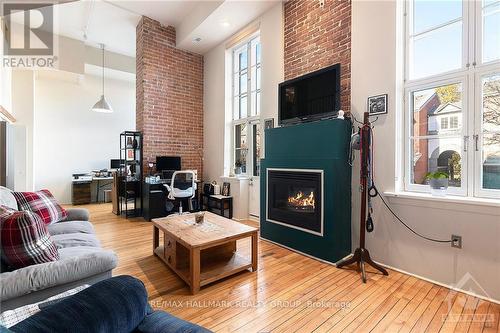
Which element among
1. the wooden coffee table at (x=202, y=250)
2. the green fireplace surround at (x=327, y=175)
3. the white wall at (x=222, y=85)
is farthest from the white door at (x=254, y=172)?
A: the wooden coffee table at (x=202, y=250)

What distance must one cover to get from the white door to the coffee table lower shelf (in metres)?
2.00

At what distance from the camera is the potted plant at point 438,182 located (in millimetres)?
2359

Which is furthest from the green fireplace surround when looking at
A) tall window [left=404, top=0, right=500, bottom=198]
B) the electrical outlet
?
the electrical outlet

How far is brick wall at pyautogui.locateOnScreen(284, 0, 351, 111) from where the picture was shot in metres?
3.16

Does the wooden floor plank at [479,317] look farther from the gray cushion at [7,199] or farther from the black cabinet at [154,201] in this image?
the black cabinet at [154,201]

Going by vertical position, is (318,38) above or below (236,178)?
above

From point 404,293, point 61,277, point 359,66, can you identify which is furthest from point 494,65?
point 61,277

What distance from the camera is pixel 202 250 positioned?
103 inches

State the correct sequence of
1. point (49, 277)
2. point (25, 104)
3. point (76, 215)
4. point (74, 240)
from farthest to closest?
point (25, 104) → point (76, 215) → point (74, 240) → point (49, 277)

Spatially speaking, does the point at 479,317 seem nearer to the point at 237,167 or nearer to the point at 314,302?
the point at 314,302

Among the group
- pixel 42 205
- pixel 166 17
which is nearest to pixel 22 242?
pixel 42 205

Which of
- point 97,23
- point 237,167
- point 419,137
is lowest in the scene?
point 237,167

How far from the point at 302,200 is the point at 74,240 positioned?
251 cm

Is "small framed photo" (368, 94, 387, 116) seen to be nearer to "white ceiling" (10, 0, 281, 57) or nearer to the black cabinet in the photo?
"white ceiling" (10, 0, 281, 57)
